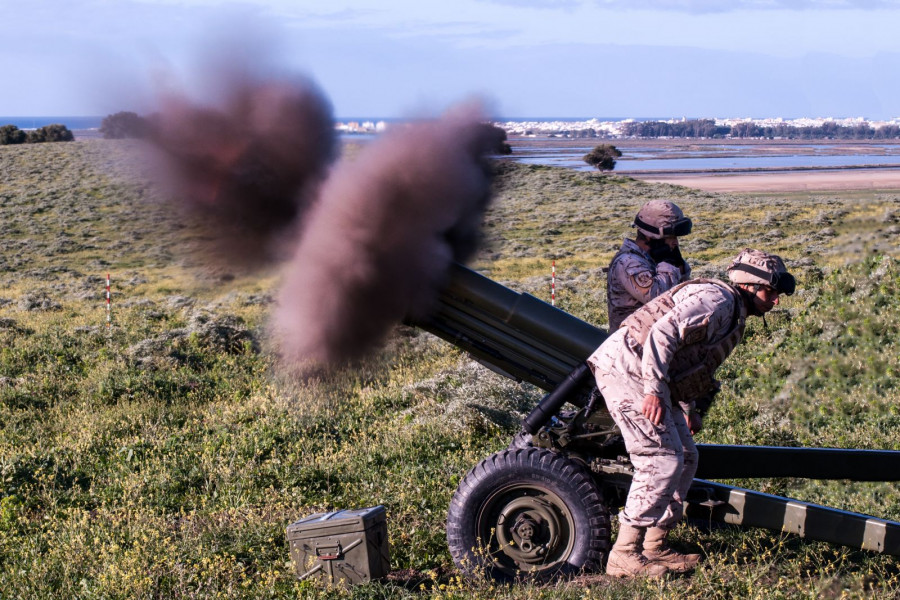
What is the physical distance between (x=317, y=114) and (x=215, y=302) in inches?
593

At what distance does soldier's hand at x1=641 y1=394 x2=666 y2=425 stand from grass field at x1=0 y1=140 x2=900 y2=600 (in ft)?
2.91

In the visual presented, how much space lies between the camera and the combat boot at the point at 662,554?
4887 mm

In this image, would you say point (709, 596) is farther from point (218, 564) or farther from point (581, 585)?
point (218, 564)

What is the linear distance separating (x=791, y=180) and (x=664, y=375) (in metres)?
58.4

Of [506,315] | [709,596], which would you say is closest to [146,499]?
[506,315]

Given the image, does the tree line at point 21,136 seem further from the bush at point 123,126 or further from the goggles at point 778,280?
the goggles at point 778,280

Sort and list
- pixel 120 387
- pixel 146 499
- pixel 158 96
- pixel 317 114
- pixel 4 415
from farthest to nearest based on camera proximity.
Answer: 1. pixel 120 387
2. pixel 4 415
3. pixel 146 499
4. pixel 317 114
5. pixel 158 96

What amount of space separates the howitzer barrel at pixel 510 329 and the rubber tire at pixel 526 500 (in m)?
0.49

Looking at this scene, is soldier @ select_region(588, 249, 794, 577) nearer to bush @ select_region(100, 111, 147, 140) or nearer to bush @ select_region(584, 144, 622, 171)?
bush @ select_region(100, 111, 147, 140)

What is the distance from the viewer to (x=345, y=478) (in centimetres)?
717

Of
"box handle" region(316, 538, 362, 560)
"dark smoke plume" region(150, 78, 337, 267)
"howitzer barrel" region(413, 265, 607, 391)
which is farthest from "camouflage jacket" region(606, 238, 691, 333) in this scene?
"box handle" region(316, 538, 362, 560)

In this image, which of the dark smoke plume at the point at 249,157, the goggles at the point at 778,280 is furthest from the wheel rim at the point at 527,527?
the dark smoke plume at the point at 249,157

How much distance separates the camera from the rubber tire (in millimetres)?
4930

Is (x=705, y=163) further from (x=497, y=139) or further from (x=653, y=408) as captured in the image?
(x=653, y=408)
